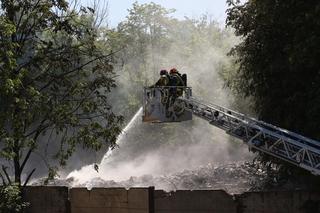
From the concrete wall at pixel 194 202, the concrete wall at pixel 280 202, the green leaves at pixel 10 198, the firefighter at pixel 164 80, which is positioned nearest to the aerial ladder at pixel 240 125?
the firefighter at pixel 164 80

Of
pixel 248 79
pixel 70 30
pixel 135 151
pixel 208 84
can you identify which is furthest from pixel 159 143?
pixel 70 30

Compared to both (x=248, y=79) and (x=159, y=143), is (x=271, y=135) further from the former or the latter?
(x=159, y=143)

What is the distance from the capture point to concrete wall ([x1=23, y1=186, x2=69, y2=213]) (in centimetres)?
1523

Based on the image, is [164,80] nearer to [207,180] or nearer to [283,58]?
[283,58]

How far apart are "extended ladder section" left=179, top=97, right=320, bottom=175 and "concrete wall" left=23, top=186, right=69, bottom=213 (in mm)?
4462

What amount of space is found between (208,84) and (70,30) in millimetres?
32237

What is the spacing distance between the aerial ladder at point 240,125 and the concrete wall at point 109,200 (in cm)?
190

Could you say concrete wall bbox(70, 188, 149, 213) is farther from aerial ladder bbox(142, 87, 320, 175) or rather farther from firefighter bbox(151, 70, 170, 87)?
firefighter bbox(151, 70, 170, 87)

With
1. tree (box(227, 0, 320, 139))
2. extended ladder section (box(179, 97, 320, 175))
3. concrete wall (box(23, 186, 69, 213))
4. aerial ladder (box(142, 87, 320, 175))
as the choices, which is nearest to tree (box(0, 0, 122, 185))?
concrete wall (box(23, 186, 69, 213))

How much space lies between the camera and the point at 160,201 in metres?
13.7

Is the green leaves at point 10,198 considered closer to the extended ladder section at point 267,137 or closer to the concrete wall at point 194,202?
the concrete wall at point 194,202

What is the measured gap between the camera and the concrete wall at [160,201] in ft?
40.5

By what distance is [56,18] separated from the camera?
1459 cm

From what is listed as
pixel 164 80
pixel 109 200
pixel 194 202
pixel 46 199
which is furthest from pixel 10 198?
pixel 164 80
